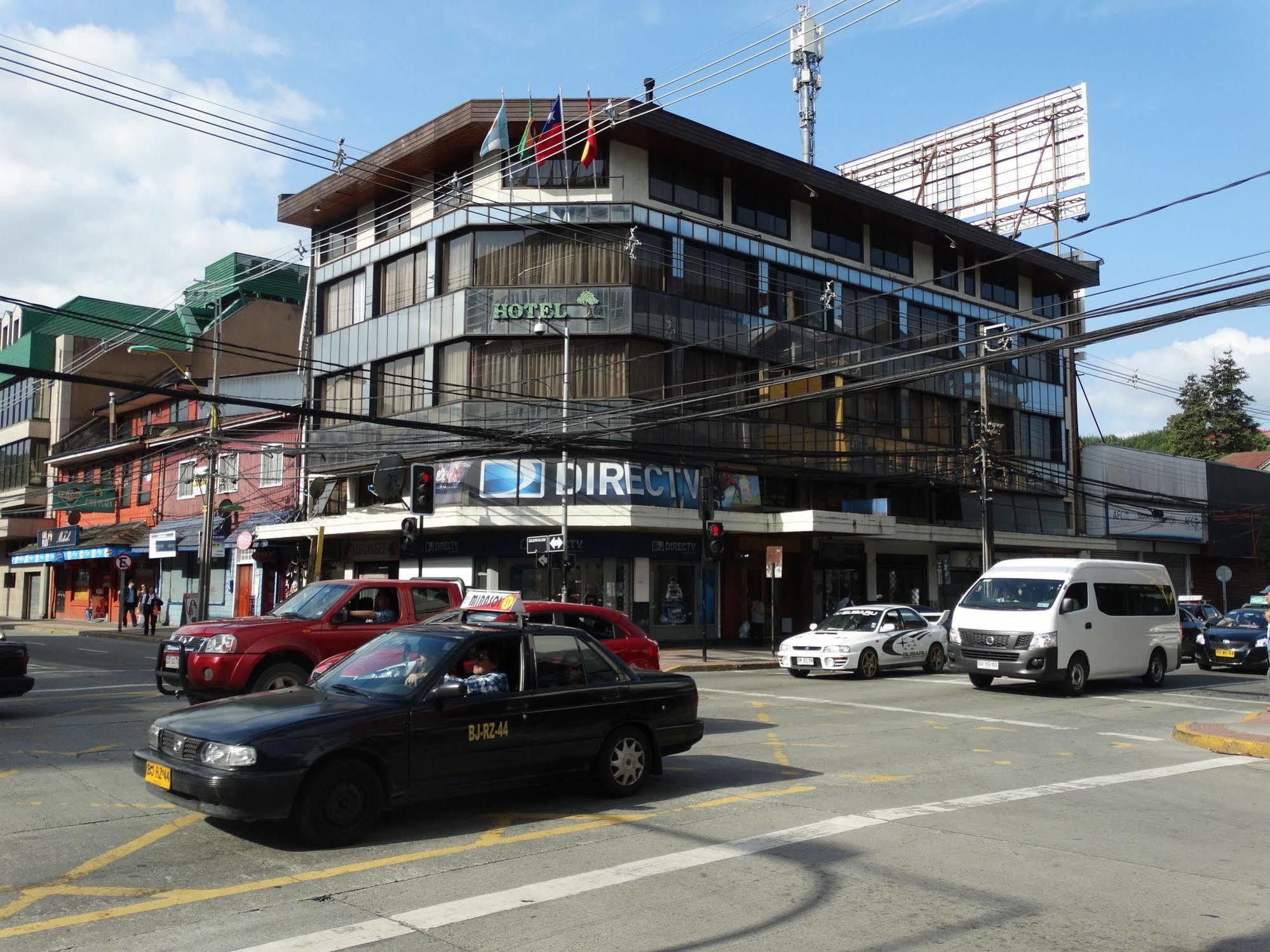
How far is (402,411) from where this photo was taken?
37.6 m

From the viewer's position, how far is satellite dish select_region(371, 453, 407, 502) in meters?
29.6

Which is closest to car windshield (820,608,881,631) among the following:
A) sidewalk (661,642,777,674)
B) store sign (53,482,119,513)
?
sidewalk (661,642,777,674)

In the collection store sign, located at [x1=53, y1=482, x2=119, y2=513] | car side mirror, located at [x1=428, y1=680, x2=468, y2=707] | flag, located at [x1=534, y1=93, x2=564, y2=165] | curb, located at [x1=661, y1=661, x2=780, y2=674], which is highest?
flag, located at [x1=534, y1=93, x2=564, y2=165]

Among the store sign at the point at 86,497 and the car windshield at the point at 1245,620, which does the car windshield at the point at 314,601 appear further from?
the store sign at the point at 86,497

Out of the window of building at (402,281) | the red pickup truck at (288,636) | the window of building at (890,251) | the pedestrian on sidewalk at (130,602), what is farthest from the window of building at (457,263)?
the red pickup truck at (288,636)

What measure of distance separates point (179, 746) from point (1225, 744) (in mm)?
11663

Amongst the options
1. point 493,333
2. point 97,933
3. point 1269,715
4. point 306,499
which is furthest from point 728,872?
point 306,499

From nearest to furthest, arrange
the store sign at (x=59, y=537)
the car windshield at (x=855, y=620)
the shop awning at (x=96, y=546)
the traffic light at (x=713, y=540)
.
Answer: the car windshield at (x=855, y=620) → the traffic light at (x=713, y=540) → the shop awning at (x=96, y=546) → the store sign at (x=59, y=537)

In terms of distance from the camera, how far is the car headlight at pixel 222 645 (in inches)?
500

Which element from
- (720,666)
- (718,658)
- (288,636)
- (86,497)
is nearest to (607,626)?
(288,636)

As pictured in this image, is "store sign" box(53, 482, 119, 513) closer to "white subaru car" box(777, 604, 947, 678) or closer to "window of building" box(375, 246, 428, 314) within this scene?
"window of building" box(375, 246, 428, 314)

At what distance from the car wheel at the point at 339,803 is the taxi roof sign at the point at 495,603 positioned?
2.34 m

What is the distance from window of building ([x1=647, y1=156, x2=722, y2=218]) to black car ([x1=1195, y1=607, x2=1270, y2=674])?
20570mm

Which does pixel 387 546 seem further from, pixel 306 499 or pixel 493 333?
pixel 493 333
